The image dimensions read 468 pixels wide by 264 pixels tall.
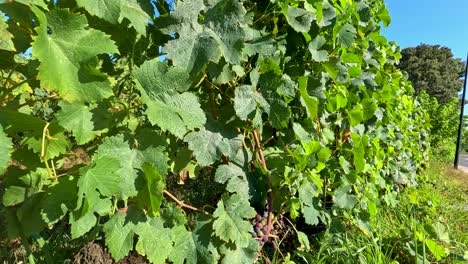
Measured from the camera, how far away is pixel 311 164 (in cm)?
195

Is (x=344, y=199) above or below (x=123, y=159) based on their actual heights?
below

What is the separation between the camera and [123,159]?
1.11 m

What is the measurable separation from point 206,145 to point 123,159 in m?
0.42

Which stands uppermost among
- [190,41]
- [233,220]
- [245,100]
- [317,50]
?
[317,50]

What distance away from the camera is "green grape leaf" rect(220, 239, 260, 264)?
1544 millimetres

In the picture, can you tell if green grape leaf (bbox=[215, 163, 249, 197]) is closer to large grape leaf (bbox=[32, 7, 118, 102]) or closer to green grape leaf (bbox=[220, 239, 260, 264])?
green grape leaf (bbox=[220, 239, 260, 264])

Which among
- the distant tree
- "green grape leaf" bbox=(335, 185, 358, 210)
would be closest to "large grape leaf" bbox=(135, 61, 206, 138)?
"green grape leaf" bbox=(335, 185, 358, 210)

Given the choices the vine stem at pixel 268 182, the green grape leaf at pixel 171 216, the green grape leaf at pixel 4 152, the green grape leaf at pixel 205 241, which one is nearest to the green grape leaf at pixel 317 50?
the vine stem at pixel 268 182

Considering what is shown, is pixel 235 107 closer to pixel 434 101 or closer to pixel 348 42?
pixel 348 42

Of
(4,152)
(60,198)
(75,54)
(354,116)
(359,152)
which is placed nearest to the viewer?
(4,152)

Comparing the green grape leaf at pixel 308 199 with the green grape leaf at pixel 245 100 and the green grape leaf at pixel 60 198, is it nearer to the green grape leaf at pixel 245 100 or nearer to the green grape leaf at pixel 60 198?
the green grape leaf at pixel 245 100

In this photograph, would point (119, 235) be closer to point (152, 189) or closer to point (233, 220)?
point (152, 189)

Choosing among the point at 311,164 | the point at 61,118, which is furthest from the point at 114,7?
the point at 311,164

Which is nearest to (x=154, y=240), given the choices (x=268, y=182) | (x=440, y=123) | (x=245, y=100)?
(x=245, y=100)
